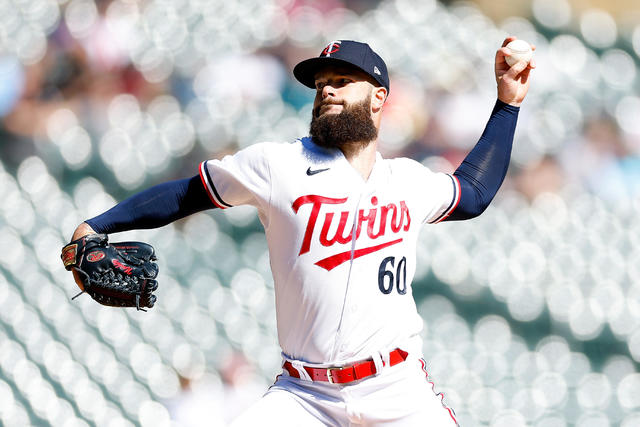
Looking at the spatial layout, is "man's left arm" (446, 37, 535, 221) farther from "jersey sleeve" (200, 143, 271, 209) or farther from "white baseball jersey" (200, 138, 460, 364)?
"jersey sleeve" (200, 143, 271, 209)

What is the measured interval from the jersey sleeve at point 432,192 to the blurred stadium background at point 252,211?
1.76 meters

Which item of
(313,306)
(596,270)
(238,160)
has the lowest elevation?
(596,270)

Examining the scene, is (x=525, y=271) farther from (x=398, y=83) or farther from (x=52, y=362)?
(x=52, y=362)

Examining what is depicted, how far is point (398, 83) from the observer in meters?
4.27

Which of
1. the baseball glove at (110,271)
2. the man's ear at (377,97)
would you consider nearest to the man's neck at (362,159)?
the man's ear at (377,97)

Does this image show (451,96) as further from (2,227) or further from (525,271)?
(2,227)

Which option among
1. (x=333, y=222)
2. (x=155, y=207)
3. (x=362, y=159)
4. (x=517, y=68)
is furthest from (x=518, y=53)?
(x=155, y=207)

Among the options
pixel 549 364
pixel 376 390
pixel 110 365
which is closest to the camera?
pixel 376 390

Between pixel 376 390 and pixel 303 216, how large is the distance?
0.49 meters

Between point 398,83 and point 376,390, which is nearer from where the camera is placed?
point 376,390

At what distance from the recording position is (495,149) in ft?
7.93

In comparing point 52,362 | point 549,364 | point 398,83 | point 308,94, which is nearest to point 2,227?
point 52,362

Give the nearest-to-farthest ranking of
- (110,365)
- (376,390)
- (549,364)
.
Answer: (376,390) → (110,365) → (549,364)

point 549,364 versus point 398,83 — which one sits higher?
point 398,83
